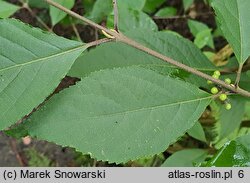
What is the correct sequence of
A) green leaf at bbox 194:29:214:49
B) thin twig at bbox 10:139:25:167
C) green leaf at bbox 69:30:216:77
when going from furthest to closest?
thin twig at bbox 10:139:25:167, green leaf at bbox 194:29:214:49, green leaf at bbox 69:30:216:77

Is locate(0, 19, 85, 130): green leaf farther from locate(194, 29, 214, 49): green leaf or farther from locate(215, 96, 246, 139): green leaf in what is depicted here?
locate(194, 29, 214, 49): green leaf

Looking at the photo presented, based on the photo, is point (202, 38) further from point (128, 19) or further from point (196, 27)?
point (128, 19)

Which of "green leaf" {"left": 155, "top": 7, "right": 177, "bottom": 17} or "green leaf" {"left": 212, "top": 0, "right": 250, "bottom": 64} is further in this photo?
"green leaf" {"left": 155, "top": 7, "right": 177, "bottom": 17}

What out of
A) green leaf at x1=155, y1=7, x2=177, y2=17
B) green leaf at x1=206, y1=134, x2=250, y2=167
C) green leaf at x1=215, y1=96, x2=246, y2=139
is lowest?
green leaf at x1=215, y1=96, x2=246, y2=139

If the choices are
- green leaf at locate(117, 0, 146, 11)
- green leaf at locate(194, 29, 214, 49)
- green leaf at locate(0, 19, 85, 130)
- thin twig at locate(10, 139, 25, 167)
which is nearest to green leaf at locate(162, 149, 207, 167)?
green leaf at locate(194, 29, 214, 49)

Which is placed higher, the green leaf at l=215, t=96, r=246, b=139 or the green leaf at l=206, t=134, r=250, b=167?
the green leaf at l=206, t=134, r=250, b=167

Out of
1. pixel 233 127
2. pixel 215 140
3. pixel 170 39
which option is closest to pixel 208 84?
pixel 170 39
